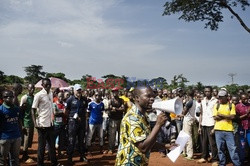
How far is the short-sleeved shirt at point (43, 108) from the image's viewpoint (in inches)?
222

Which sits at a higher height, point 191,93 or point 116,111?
point 191,93

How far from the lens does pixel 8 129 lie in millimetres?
4531

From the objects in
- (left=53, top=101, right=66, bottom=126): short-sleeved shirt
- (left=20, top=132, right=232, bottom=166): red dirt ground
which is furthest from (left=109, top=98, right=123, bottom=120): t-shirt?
(left=53, top=101, right=66, bottom=126): short-sleeved shirt

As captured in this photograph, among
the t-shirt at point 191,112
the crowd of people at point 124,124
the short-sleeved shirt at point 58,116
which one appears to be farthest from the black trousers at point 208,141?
the short-sleeved shirt at point 58,116

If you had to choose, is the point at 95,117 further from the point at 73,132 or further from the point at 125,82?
the point at 125,82

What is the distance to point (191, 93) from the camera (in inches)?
305

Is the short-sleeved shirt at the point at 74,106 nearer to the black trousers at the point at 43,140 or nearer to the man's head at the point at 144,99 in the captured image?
the black trousers at the point at 43,140

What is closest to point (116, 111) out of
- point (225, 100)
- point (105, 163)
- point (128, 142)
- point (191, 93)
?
point (105, 163)

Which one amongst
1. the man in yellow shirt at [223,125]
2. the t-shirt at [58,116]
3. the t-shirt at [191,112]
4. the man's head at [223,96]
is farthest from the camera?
the t-shirt at [191,112]

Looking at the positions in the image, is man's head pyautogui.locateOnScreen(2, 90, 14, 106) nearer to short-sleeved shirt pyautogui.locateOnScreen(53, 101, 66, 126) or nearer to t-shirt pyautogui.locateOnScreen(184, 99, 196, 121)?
short-sleeved shirt pyautogui.locateOnScreen(53, 101, 66, 126)

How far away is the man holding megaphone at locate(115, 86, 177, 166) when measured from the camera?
2414 mm

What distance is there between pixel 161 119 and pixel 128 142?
0.46 meters

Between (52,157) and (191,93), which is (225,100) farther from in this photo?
(52,157)

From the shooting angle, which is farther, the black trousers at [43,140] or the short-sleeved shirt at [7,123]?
the black trousers at [43,140]
